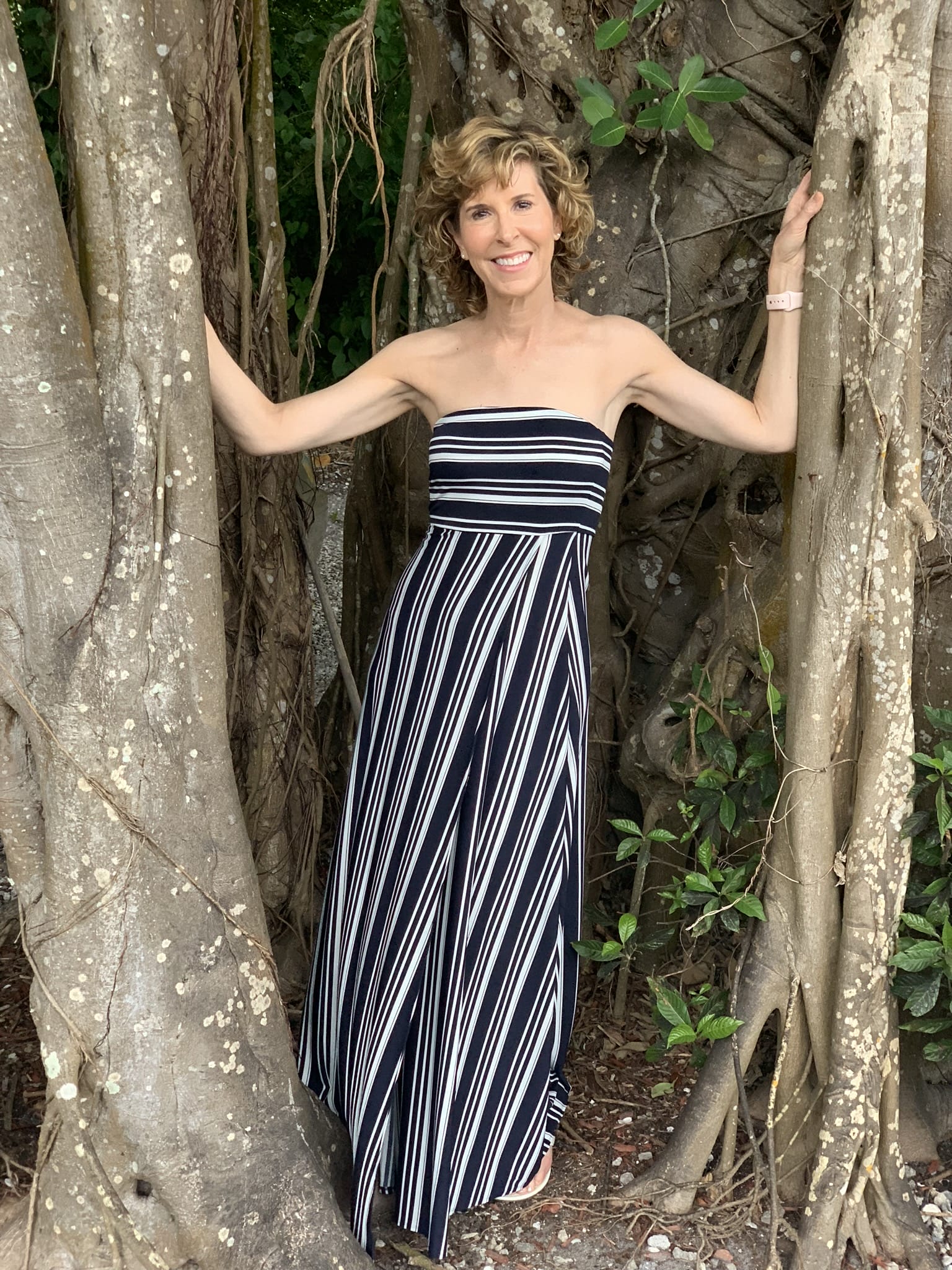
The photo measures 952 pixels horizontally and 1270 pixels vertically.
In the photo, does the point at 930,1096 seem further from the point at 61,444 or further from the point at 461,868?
the point at 61,444

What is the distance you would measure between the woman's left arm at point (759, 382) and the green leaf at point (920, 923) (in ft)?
2.97

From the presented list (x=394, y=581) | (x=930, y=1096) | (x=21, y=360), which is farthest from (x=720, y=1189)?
(x=21, y=360)

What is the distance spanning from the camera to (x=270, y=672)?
9.63 feet

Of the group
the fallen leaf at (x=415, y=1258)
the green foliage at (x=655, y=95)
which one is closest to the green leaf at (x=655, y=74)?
the green foliage at (x=655, y=95)

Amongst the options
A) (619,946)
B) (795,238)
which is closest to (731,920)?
(619,946)

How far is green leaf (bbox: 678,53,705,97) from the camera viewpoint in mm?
2505

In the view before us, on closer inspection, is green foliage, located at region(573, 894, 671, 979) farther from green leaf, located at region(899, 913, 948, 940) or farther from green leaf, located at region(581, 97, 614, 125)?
green leaf, located at region(581, 97, 614, 125)

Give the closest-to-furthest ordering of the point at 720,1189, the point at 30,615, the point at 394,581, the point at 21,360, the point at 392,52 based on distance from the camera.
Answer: the point at 21,360
the point at 30,615
the point at 720,1189
the point at 394,581
the point at 392,52

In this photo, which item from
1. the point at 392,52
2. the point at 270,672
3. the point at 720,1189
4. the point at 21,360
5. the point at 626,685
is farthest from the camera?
the point at 392,52

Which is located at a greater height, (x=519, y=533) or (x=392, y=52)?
(x=392, y=52)

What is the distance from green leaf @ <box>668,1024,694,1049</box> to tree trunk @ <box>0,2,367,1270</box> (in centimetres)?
76

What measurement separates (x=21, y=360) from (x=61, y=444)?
0.43 feet

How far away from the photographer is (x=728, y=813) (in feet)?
8.34

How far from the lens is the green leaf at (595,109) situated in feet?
8.44
